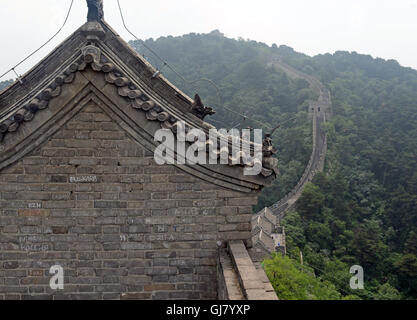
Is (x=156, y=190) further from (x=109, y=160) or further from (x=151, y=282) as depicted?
(x=151, y=282)

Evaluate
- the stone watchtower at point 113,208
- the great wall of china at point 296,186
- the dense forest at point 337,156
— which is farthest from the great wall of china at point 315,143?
the stone watchtower at point 113,208

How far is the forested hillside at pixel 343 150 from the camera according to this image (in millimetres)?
57031

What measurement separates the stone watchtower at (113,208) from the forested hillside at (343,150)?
22.0 m

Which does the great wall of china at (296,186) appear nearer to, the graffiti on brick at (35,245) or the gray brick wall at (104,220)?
the gray brick wall at (104,220)

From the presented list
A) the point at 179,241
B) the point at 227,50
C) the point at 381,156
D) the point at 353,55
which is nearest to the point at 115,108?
the point at 179,241

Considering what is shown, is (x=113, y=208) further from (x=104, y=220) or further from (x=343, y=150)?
(x=343, y=150)

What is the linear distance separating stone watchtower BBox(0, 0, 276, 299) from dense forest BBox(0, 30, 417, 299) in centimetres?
976

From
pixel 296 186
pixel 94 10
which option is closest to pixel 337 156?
pixel 296 186

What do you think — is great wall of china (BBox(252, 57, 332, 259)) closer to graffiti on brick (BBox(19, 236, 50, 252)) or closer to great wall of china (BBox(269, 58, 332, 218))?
great wall of china (BBox(269, 58, 332, 218))

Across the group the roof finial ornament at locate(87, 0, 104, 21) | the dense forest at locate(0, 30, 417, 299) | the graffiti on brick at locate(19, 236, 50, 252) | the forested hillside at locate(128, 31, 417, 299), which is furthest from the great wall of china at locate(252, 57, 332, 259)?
the roof finial ornament at locate(87, 0, 104, 21)

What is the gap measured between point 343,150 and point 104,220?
89.1 metres

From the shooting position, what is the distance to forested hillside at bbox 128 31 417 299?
57.0 m

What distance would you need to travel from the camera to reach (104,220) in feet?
22.8

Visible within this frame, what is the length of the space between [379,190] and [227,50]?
7998cm
